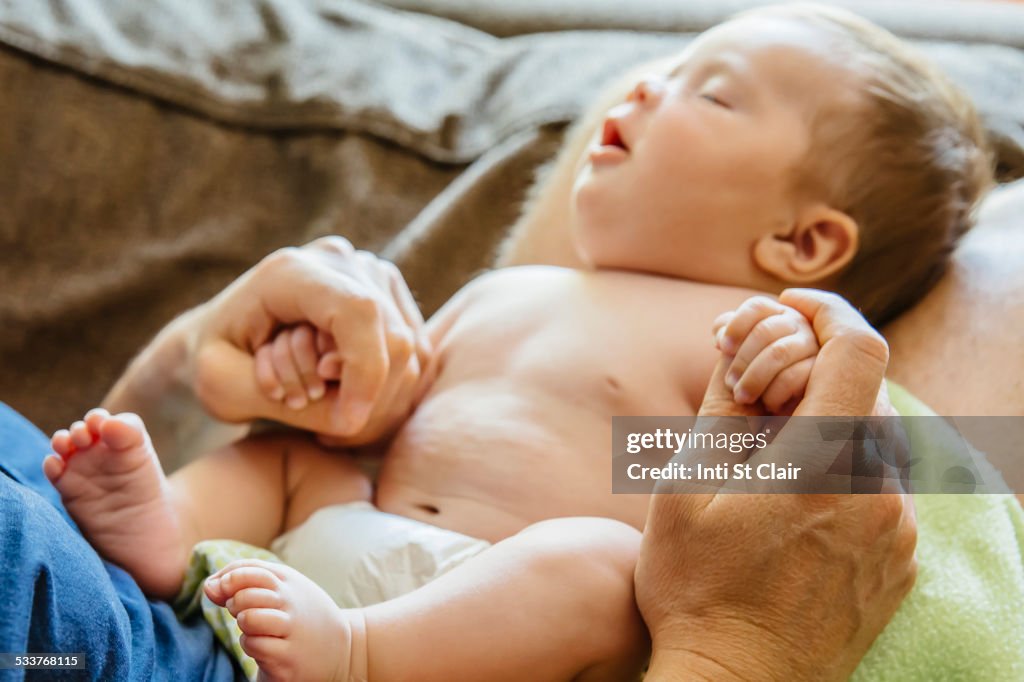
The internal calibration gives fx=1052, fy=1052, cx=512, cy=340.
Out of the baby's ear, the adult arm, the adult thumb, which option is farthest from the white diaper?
the baby's ear

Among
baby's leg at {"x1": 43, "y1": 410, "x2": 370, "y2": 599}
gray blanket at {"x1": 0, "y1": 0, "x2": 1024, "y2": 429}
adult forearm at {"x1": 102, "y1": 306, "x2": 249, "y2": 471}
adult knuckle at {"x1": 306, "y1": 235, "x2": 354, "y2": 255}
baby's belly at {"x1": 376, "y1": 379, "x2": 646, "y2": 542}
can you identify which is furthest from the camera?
gray blanket at {"x1": 0, "y1": 0, "x2": 1024, "y2": 429}

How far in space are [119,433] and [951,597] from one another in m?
0.68

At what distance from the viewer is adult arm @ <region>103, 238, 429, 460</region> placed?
3.21 feet

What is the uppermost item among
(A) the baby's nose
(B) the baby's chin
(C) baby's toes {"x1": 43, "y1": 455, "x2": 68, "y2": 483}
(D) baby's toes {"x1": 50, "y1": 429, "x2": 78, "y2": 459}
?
(A) the baby's nose

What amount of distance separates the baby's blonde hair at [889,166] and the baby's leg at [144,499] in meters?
0.60

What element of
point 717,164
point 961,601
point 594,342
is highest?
point 717,164

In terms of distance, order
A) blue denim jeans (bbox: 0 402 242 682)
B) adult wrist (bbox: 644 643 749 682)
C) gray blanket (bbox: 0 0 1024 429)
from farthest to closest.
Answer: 1. gray blanket (bbox: 0 0 1024 429)
2. adult wrist (bbox: 644 643 749 682)
3. blue denim jeans (bbox: 0 402 242 682)

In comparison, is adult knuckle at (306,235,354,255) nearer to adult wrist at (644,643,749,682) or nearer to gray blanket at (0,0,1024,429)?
gray blanket at (0,0,1024,429)

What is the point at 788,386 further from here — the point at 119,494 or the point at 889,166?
the point at 119,494

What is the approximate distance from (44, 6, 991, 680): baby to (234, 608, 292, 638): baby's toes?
0.05 feet

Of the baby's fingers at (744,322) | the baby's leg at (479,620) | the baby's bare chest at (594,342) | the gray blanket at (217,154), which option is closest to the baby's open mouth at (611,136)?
the baby's bare chest at (594,342)

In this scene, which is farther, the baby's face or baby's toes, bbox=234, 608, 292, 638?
the baby's face

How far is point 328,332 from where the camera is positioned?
1.01m

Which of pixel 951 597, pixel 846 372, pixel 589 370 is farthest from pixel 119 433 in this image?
pixel 951 597
